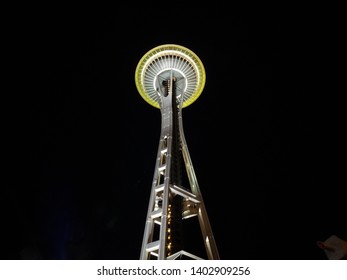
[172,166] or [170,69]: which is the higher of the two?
[170,69]

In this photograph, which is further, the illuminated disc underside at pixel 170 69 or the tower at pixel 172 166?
the illuminated disc underside at pixel 170 69

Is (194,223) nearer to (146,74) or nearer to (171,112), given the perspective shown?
(171,112)

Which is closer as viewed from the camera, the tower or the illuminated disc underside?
the tower
